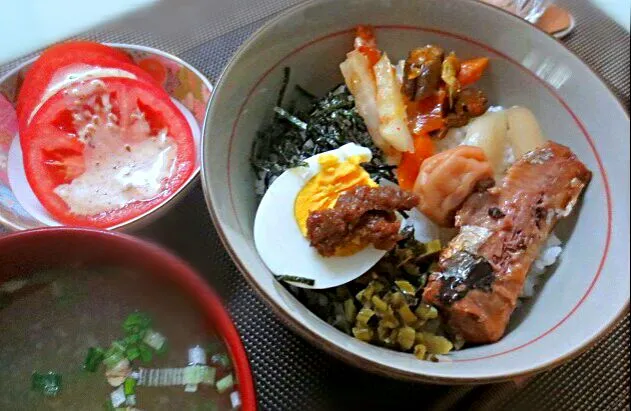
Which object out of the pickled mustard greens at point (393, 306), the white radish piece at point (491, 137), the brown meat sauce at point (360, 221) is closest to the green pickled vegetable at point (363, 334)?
the pickled mustard greens at point (393, 306)

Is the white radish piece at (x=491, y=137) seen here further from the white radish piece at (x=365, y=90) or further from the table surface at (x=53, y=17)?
the table surface at (x=53, y=17)

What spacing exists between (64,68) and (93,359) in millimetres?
517

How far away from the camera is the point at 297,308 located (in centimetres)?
84

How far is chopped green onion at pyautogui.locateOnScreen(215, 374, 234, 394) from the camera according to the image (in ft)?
2.62

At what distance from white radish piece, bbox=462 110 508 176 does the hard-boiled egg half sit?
0.20m

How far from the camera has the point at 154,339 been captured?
83cm

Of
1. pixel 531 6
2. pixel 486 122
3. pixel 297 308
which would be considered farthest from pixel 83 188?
pixel 531 6

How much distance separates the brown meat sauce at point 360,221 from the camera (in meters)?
0.87

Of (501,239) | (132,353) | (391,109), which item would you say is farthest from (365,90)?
(132,353)

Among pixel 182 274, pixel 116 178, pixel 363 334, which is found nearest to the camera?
pixel 182 274

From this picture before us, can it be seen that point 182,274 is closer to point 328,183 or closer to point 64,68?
point 328,183

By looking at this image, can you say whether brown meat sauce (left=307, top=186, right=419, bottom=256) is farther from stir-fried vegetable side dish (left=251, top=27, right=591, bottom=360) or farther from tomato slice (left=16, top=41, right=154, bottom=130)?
tomato slice (left=16, top=41, right=154, bottom=130)

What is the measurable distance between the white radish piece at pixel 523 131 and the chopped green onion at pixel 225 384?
1.94 ft

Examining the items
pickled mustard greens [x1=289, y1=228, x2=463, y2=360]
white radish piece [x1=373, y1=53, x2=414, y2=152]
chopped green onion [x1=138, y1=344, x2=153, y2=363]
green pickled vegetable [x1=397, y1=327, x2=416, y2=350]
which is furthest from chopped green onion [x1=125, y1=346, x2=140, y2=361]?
white radish piece [x1=373, y1=53, x2=414, y2=152]
